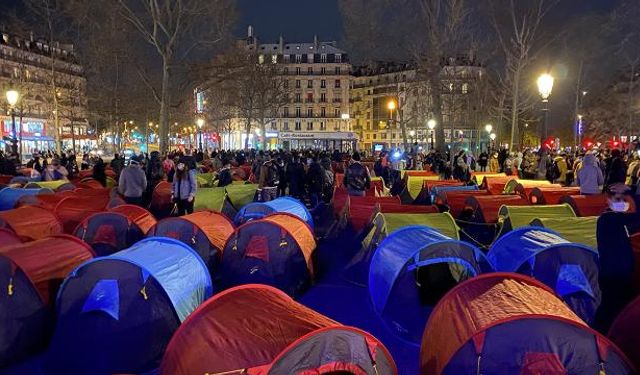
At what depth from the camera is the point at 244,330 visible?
455 centimetres

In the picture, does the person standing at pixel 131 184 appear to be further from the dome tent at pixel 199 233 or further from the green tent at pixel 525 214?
the green tent at pixel 525 214

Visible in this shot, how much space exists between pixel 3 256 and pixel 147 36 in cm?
2090

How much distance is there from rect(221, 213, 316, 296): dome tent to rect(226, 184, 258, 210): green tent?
557cm

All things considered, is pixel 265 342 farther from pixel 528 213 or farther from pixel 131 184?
pixel 131 184

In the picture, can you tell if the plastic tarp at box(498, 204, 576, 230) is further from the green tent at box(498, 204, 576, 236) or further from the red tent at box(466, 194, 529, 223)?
the red tent at box(466, 194, 529, 223)

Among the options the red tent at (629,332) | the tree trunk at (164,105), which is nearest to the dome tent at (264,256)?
the red tent at (629,332)

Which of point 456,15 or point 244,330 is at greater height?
point 456,15

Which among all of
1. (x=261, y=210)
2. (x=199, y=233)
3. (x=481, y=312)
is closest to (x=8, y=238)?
(x=199, y=233)

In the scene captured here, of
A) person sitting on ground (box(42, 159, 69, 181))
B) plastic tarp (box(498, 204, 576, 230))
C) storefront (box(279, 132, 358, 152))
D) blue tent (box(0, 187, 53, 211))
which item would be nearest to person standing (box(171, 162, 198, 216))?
blue tent (box(0, 187, 53, 211))

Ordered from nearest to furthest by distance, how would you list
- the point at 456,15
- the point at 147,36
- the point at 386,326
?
the point at 386,326
the point at 147,36
the point at 456,15

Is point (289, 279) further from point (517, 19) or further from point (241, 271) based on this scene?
point (517, 19)

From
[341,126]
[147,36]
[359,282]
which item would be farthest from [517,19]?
[341,126]

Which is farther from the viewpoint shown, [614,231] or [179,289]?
[179,289]

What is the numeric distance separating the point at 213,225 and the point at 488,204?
5.36 meters
